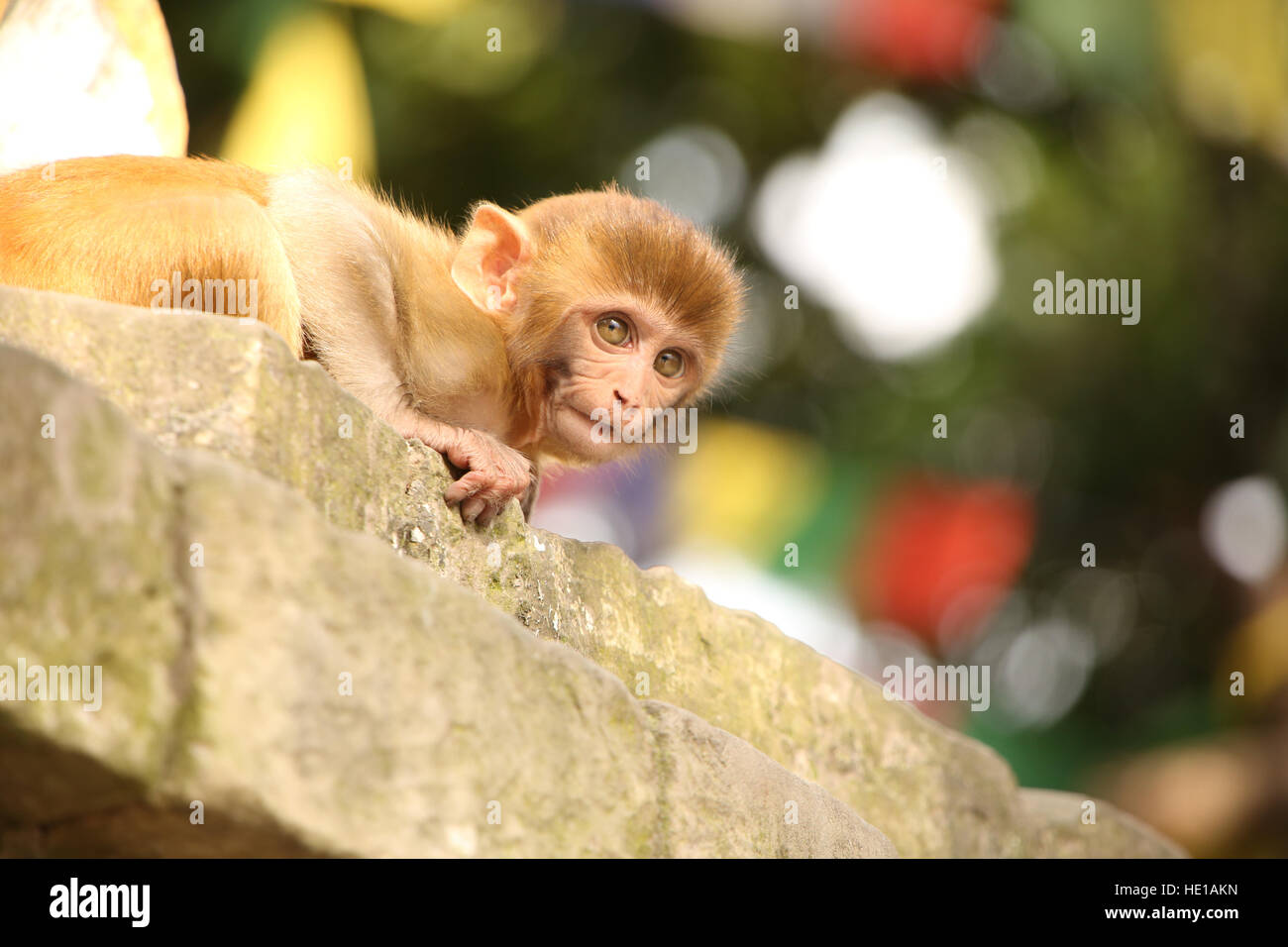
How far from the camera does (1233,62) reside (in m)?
13.2

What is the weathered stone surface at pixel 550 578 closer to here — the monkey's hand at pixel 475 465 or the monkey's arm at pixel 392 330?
the monkey's hand at pixel 475 465

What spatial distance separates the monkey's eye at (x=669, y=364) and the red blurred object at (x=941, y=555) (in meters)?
7.50

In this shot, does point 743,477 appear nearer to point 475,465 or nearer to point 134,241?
point 475,465

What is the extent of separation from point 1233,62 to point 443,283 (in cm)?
953

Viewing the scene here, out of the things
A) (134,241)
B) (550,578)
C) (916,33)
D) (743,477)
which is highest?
(916,33)

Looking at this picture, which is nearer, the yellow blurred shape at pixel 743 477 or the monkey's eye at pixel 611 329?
the monkey's eye at pixel 611 329

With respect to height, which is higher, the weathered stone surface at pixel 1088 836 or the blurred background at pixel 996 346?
the blurred background at pixel 996 346

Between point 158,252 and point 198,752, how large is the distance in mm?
2778

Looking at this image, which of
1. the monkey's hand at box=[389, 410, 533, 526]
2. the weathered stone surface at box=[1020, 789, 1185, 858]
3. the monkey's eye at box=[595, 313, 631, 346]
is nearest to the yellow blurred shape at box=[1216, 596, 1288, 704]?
the weathered stone surface at box=[1020, 789, 1185, 858]

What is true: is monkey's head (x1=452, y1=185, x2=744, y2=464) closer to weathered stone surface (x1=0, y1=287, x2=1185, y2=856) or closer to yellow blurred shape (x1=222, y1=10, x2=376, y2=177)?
weathered stone surface (x1=0, y1=287, x2=1185, y2=856)

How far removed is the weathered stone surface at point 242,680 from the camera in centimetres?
298

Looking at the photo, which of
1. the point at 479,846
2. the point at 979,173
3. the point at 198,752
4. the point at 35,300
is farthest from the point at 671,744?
the point at 979,173

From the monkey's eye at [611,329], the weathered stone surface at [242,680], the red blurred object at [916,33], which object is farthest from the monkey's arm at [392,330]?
the red blurred object at [916,33]

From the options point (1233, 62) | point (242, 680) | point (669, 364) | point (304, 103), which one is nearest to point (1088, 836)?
point (669, 364)
